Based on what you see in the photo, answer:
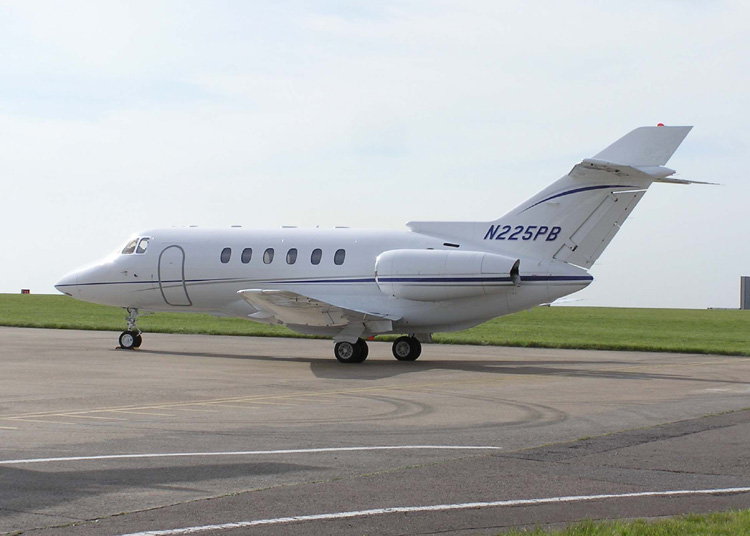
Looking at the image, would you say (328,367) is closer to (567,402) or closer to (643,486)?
(567,402)

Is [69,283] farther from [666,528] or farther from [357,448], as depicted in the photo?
[666,528]

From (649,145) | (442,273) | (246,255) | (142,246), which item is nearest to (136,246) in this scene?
(142,246)

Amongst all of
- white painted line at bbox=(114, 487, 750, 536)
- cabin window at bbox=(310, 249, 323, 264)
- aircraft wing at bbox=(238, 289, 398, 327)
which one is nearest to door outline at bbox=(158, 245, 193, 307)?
aircraft wing at bbox=(238, 289, 398, 327)

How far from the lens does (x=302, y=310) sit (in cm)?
2602

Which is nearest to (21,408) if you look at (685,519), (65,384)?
(65,384)

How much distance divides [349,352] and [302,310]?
1.76 meters

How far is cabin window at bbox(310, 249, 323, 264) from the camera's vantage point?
28500 mm

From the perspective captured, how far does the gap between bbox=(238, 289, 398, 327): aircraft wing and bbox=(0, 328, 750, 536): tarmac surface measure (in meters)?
2.00

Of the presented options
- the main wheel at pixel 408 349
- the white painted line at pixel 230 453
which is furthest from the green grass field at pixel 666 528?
the main wheel at pixel 408 349

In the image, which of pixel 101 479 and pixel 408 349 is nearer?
pixel 101 479

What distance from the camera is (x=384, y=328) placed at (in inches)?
1062

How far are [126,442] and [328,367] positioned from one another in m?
13.6

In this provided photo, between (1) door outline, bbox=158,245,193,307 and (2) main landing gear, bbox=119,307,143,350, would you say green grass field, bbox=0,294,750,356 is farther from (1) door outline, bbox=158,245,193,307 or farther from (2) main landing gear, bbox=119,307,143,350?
(1) door outline, bbox=158,245,193,307

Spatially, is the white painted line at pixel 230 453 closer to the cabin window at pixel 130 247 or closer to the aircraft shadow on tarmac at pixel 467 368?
the aircraft shadow on tarmac at pixel 467 368
